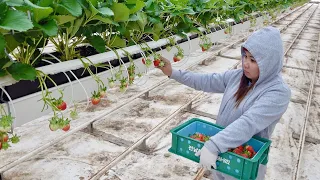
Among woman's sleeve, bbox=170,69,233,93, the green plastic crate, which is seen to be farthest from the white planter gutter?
the green plastic crate

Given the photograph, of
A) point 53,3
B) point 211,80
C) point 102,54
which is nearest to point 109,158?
point 102,54

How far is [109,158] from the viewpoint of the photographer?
95.8 inches

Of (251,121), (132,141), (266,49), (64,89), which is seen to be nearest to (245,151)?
(251,121)

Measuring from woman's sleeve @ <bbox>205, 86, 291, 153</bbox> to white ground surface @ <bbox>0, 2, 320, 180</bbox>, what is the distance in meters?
0.92

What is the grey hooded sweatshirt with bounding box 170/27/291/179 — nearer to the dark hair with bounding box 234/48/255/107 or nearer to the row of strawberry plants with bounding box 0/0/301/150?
the dark hair with bounding box 234/48/255/107

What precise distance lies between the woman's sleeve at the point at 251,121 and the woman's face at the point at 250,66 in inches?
4.4

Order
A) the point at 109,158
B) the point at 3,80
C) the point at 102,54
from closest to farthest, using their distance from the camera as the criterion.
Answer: the point at 3,80 → the point at 102,54 → the point at 109,158

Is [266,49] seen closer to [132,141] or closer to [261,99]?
[261,99]

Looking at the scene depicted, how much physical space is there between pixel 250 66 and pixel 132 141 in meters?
1.46

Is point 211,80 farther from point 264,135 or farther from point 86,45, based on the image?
point 86,45

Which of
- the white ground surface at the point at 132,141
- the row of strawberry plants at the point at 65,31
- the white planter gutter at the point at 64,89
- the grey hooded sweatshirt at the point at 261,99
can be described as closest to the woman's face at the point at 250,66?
the grey hooded sweatshirt at the point at 261,99

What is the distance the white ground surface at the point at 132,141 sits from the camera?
227 centimetres

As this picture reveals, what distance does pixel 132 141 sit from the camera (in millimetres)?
2717

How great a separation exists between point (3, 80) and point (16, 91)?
0.27m
